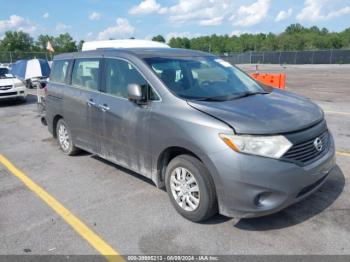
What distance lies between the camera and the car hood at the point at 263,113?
3316 mm

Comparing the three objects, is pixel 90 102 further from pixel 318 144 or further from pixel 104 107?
pixel 318 144

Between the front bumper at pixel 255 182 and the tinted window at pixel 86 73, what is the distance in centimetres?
261

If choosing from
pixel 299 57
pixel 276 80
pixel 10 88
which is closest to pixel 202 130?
pixel 276 80

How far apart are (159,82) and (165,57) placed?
2.07 ft

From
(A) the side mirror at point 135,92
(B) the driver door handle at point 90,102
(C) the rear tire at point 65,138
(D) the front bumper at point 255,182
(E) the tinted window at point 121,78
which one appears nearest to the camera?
(D) the front bumper at point 255,182

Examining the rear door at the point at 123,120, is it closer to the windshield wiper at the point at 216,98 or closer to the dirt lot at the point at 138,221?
the dirt lot at the point at 138,221

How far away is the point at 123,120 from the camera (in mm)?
4434

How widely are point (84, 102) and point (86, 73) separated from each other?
0.51 meters

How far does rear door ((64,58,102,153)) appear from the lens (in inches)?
201

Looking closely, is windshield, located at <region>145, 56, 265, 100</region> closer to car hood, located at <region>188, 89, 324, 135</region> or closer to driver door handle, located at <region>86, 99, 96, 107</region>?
car hood, located at <region>188, 89, 324, 135</region>

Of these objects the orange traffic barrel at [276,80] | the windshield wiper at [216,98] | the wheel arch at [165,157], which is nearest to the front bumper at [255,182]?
the wheel arch at [165,157]

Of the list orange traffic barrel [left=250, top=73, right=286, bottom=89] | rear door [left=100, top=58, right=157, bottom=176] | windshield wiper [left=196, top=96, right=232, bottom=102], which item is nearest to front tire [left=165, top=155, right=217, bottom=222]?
rear door [left=100, top=58, right=157, bottom=176]

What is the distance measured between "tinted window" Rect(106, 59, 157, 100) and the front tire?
3.05 ft

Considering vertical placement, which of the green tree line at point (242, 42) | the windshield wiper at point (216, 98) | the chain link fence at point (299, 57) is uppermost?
the green tree line at point (242, 42)
